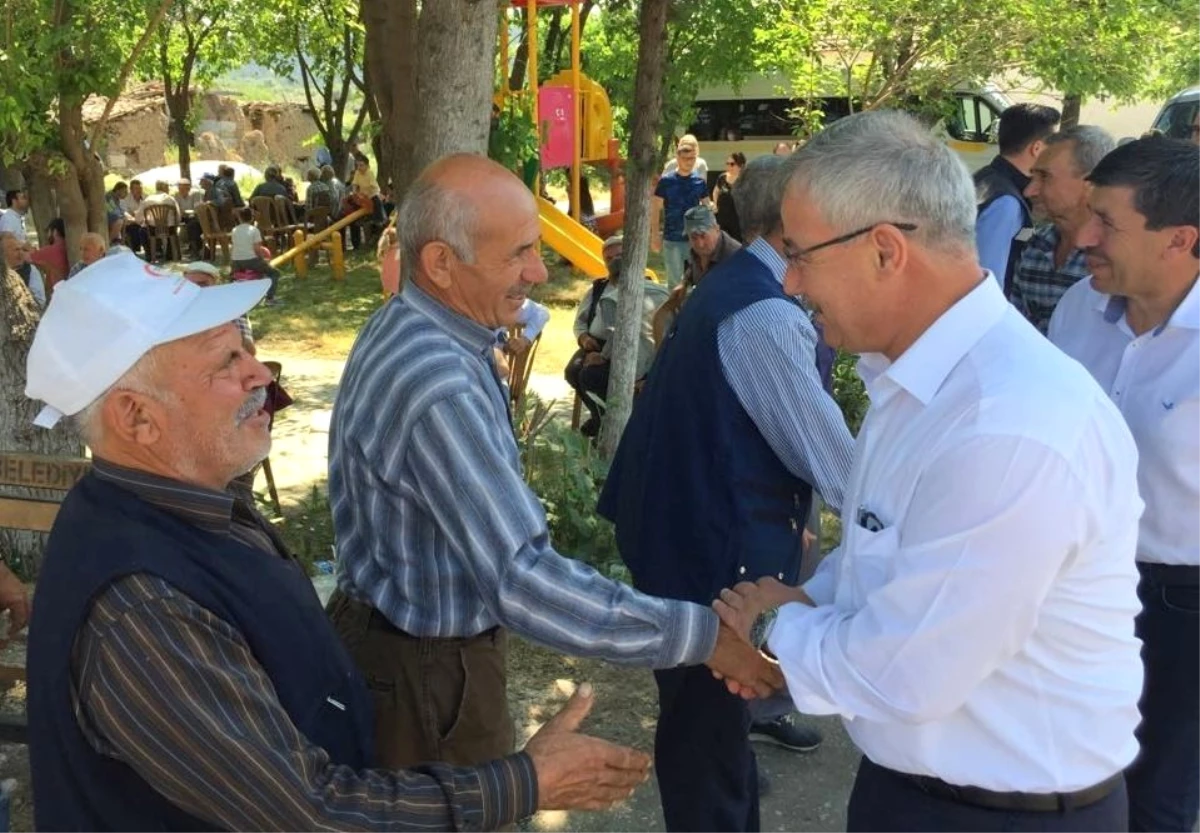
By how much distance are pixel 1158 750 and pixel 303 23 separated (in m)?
25.4

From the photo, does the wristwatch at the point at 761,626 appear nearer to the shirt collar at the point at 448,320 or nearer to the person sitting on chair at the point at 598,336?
the shirt collar at the point at 448,320

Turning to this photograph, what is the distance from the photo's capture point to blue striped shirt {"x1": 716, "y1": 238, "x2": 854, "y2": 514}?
2529mm

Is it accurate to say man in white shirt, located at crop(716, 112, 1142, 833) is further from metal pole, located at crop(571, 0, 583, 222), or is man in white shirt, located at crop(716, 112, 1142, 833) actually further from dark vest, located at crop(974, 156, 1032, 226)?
metal pole, located at crop(571, 0, 583, 222)

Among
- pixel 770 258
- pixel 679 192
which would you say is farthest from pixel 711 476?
pixel 679 192

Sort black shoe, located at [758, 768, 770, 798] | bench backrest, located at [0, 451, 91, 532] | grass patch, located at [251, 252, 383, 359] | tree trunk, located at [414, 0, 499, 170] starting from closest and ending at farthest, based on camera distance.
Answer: bench backrest, located at [0, 451, 91, 532] → tree trunk, located at [414, 0, 499, 170] → black shoe, located at [758, 768, 770, 798] → grass patch, located at [251, 252, 383, 359]

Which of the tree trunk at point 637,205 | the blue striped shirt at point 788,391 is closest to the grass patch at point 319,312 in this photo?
the tree trunk at point 637,205

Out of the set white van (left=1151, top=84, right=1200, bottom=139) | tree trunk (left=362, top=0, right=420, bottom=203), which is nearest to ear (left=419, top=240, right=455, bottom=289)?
tree trunk (left=362, top=0, right=420, bottom=203)

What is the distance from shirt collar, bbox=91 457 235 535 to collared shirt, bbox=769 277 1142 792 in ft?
3.06

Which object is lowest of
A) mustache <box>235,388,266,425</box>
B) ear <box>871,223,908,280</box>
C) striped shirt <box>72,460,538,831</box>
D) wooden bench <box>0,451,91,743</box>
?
wooden bench <box>0,451,91,743</box>

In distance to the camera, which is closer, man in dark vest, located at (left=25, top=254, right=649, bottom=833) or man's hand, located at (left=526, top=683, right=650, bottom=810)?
man in dark vest, located at (left=25, top=254, right=649, bottom=833)

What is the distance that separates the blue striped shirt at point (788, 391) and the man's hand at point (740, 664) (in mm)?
480

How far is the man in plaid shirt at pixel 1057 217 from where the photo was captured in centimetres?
431

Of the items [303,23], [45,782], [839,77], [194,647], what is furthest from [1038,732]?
[303,23]

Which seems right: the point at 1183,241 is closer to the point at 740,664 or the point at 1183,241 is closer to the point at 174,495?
the point at 740,664
